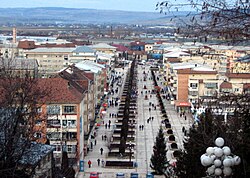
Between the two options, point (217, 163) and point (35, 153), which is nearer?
point (217, 163)

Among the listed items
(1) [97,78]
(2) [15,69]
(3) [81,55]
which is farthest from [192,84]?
(2) [15,69]

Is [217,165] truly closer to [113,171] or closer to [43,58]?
[113,171]

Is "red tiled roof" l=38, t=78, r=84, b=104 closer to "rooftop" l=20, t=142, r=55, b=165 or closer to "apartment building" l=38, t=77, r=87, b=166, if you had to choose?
"apartment building" l=38, t=77, r=87, b=166

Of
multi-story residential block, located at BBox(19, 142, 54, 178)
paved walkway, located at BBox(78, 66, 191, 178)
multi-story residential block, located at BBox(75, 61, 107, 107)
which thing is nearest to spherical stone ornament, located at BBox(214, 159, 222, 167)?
multi-story residential block, located at BBox(19, 142, 54, 178)

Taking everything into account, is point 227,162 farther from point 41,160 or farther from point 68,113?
point 68,113

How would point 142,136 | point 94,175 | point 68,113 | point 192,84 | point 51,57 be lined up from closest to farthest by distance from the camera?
point 94,175 → point 68,113 → point 142,136 → point 192,84 → point 51,57

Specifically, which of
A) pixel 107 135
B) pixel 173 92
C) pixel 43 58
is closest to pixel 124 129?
pixel 107 135

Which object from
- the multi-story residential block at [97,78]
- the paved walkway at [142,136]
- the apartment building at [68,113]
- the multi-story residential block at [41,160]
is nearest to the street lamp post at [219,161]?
the multi-story residential block at [41,160]

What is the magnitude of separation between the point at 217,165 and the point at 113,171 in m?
14.7

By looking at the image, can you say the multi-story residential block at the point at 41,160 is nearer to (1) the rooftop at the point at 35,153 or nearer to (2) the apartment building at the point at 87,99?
(1) the rooftop at the point at 35,153

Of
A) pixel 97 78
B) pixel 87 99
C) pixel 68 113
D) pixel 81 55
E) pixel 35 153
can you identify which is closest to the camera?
pixel 35 153

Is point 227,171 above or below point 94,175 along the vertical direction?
above

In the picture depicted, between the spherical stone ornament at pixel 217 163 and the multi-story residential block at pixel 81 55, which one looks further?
the multi-story residential block at pixel 81 55

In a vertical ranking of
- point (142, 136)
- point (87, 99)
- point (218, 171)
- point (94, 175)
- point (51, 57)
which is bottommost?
point (142, 136)
